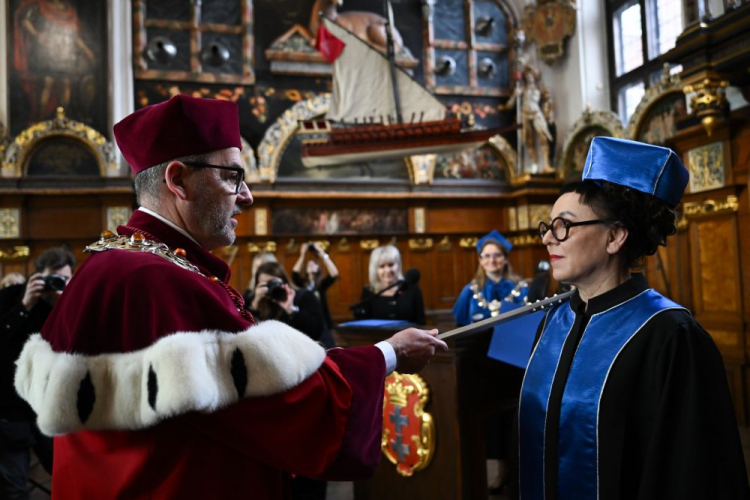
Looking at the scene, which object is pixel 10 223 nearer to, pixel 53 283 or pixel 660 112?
pixel 53 283

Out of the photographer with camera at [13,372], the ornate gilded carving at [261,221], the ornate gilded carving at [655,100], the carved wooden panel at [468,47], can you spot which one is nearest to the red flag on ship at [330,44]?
the carved wooden panel at [468,47]

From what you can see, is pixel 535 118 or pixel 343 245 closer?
pixel 343 245

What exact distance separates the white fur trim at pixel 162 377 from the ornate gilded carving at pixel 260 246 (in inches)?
364

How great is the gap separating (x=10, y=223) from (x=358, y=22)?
6919 mm

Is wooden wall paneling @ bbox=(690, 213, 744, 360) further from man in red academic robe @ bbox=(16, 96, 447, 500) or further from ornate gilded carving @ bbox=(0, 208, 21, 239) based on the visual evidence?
ornate gilded carving @ bbox=(0, 208, 21, 239)

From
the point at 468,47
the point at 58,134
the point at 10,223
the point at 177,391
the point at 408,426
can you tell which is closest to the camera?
the point at 177,391

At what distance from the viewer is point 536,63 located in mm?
12258

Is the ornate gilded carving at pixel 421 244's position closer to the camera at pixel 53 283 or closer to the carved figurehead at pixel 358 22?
the carved figurehead at pixel 358 22

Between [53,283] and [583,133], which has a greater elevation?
[583,133]

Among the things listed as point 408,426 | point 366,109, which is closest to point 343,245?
point 366,109

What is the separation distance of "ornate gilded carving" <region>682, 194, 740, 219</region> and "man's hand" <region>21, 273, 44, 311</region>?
6.64m

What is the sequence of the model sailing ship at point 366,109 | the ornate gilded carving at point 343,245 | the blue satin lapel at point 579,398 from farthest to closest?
the ornate gilded carving at point 343,245 → the model sailing ship at point 366,109 → the blue satin lapel at point 579,398

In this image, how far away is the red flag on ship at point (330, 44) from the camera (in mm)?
9791

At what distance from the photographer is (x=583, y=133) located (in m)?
10.9
